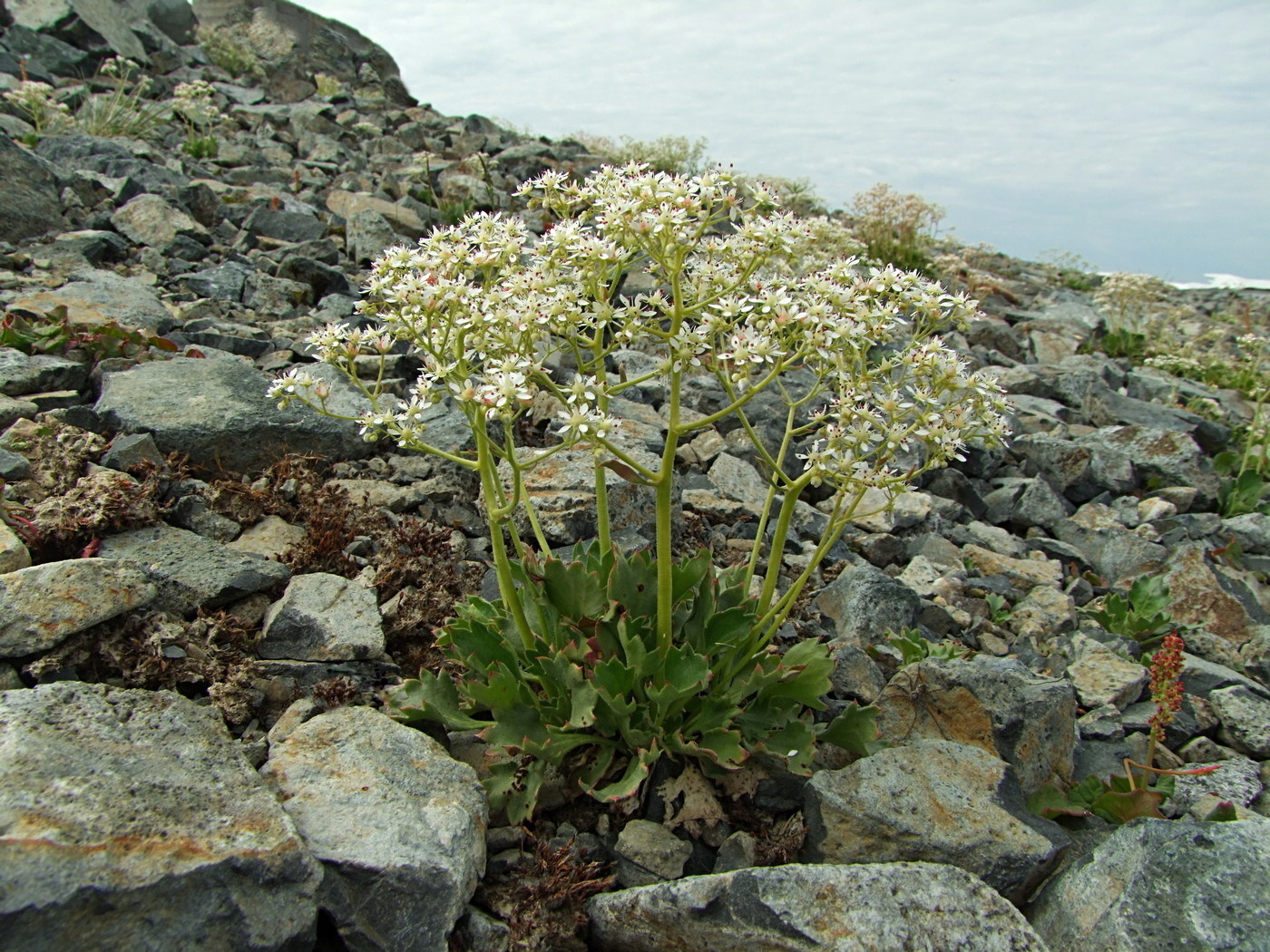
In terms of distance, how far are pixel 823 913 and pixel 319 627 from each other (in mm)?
2543

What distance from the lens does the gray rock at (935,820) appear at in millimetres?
3193

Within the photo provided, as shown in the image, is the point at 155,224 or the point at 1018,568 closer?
the point at 1018,568

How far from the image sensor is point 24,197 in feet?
27.4

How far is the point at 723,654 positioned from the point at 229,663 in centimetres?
220

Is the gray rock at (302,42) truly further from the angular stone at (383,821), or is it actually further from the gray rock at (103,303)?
the angular stone at (383,821)

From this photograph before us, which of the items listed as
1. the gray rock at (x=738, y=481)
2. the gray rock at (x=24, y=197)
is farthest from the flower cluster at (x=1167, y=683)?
the gray rock at (x=24, y=197)

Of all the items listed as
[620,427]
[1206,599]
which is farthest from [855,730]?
[1206,599]

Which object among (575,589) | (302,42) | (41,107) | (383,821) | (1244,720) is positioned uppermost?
(302,42)

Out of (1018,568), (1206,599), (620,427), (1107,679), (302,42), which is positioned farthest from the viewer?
(302,42)

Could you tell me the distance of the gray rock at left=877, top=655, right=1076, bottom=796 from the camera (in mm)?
3840

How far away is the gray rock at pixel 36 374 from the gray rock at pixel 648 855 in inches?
191

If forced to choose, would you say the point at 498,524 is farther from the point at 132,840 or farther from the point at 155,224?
the point at 155,224

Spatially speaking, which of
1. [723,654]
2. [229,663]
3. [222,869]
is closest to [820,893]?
[723,654]

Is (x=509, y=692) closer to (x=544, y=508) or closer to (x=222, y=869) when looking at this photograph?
(x=222, y=869)
